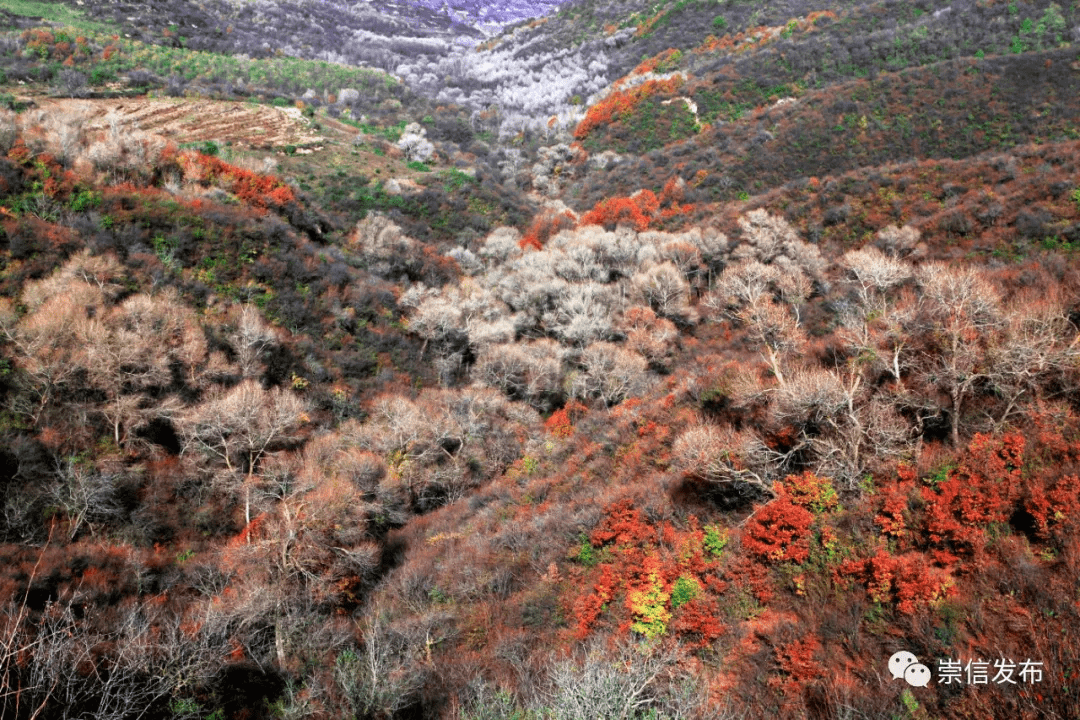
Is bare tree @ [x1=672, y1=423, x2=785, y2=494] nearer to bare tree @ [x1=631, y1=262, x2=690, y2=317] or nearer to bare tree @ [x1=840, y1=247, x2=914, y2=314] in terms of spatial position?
bare tree @ [x1=840, y1=247, x2=914, y2=314]

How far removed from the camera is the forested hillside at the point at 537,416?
11.1m

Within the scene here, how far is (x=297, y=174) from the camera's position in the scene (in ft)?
182

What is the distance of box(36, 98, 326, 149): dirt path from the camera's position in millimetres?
50656

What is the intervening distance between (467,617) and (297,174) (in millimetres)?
55249

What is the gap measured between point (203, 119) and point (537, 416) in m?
56.6

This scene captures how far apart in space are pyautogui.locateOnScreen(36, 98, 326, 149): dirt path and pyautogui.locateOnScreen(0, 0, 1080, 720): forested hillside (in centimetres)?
53

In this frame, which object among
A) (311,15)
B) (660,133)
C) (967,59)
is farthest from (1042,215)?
(311,15)

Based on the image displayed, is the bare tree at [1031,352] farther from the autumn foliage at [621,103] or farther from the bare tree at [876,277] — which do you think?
the autumn foliage at [621,103]

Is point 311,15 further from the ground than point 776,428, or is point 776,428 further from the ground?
point 311,15

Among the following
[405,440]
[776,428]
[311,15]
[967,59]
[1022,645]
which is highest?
[311,15]

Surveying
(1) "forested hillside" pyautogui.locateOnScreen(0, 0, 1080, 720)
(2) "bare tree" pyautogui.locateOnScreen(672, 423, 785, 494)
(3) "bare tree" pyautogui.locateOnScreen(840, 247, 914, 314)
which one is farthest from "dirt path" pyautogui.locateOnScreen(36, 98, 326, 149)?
(3) "bare tree" pyautogui.locateOnScreen(840, 247, 914, 314)

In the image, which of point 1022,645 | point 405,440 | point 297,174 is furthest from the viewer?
point 297,174

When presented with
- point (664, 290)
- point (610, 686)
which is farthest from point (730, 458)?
point (664, 290)

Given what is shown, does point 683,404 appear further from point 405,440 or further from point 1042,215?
point 1042,215
